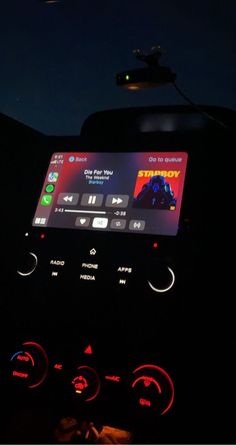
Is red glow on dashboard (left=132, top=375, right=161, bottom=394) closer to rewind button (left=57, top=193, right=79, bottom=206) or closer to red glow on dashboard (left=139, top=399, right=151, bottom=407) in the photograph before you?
red glow on dashboard (left=139, top=399, right=151, bottom=407)

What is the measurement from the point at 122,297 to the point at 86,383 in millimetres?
175

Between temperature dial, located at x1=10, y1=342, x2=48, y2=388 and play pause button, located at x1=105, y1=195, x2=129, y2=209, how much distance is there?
33 centimetres

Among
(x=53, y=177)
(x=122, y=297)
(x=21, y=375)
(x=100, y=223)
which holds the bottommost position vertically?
(x=21, y=375)

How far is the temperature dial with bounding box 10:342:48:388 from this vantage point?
847 millimetres

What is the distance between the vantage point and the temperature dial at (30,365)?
847mm

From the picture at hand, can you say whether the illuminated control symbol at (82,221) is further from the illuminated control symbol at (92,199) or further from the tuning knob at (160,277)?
the tuning knob at (160,277)

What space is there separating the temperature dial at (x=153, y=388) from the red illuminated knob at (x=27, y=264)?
0.32 meters

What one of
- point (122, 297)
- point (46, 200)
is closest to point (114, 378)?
point (122, 297)

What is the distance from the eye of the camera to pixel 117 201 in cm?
94

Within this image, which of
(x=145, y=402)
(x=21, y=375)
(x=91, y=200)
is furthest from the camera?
(x=91, y=200)

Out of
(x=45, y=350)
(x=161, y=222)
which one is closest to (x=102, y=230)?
(x=161, y=222)

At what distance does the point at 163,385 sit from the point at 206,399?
0.27 feet

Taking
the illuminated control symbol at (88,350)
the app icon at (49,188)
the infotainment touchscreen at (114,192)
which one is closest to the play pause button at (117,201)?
the infotainment touchscreen at (114,192)

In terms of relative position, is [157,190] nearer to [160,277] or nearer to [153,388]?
[160,277]
